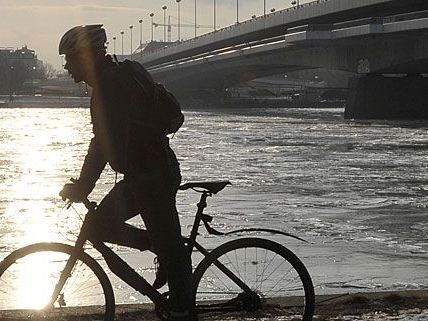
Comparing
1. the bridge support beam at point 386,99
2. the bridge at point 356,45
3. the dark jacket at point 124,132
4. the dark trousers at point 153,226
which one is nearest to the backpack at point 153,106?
the dark jacket at point 124,132

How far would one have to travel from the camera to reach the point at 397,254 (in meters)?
10.3

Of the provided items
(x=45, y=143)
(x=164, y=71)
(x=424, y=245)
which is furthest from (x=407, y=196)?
(x=164, y=71)

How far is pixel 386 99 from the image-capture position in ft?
223

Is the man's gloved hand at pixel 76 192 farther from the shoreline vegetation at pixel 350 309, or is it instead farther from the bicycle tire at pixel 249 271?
the shoreline vegetation at pixel 350 309

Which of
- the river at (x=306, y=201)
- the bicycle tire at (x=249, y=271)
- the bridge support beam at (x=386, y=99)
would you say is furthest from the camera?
the bridge support beam at (x=386, y=99)

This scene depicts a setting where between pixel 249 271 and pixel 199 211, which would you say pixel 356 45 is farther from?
pixel 199 211

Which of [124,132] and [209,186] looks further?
[209,186]

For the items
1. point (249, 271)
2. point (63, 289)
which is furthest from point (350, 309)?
point (63, 289)

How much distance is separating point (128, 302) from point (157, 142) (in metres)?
2.48

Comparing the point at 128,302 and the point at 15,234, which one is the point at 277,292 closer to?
the point at 128,302

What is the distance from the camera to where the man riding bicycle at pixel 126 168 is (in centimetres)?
538

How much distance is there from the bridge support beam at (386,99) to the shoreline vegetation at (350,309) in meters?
59.7

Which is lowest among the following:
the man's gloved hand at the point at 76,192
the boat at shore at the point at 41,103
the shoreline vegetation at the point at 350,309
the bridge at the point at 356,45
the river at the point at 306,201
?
the boat at shore at the point at 41,103

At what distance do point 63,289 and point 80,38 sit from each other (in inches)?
55.8
